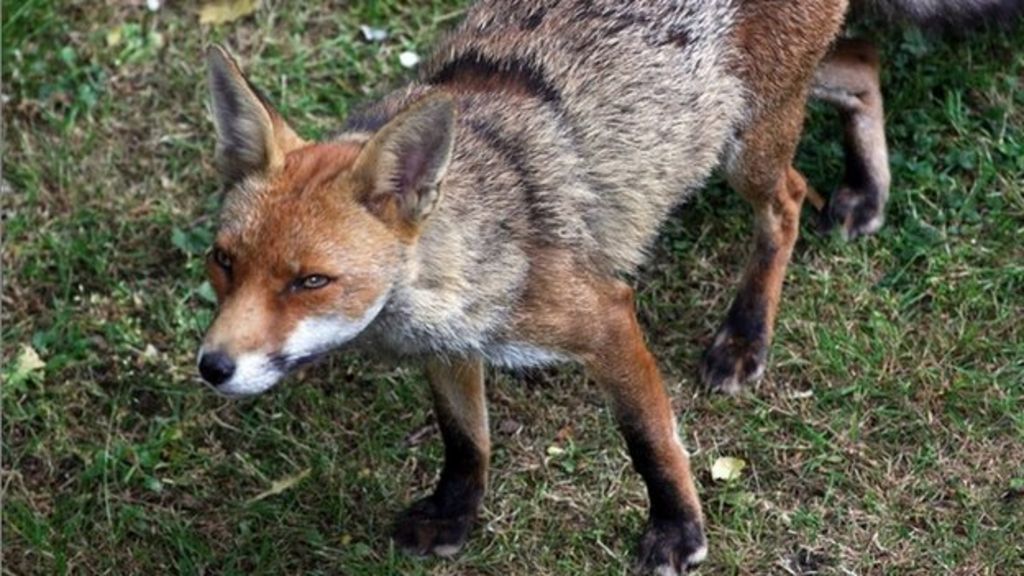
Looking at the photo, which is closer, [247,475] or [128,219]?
[247,475]

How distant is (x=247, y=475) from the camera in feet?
21.1

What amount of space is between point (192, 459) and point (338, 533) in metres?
0.69

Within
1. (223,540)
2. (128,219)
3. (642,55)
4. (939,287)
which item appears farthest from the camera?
(128,219)

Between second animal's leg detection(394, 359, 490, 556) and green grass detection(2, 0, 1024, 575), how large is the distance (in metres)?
0.09

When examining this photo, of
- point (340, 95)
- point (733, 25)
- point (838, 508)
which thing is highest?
point (733, 25)

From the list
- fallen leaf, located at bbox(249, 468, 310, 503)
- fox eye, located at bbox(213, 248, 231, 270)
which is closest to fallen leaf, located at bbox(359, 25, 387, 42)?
fallen leaf, located at bbox(249, 468, 310, 503)

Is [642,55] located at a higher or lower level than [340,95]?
higher

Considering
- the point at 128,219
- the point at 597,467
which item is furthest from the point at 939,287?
the point at 128,219

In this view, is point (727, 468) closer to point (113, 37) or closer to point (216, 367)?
point (216, 367)

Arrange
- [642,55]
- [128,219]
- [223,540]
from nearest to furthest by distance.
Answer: [642,55] → [223,540] → [128,219]

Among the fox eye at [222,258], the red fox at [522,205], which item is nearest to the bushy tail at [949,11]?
Answer: the red fox at [522,205]

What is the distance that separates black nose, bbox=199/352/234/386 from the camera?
4.73 metres

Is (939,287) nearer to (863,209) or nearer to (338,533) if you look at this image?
(863,209)

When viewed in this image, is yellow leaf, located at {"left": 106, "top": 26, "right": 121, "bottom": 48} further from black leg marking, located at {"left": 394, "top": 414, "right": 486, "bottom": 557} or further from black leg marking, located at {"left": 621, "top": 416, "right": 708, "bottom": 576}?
black leg marking, located at {"left": 621, "top": 416, "right": 708, "bottom": 576}
